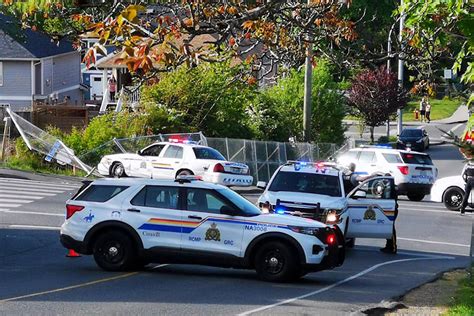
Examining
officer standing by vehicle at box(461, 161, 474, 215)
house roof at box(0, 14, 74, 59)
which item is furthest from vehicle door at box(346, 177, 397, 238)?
house roof at box(0, 14, 74, 59)

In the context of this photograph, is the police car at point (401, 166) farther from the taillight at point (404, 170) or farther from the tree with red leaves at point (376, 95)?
the tree with red leaves at point (376, 95)

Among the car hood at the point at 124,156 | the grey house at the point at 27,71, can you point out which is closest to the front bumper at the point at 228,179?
the car hood at the point at 124,156

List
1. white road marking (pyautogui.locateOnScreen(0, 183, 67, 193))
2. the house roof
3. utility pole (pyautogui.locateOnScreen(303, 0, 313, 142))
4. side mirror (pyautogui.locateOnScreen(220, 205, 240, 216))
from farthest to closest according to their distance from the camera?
the house roof → utility pole (pyautogui.locateOnScreen(303, 0, 313, 142)) → white road marking (pyautogui.locateOnScreen(0, 183, 67, 193)) → side mirror (pyautogui.locateOnScreen(220, 205, 240, 216))

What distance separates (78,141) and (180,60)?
2470 centimetres

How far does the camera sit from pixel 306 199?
20391 mm

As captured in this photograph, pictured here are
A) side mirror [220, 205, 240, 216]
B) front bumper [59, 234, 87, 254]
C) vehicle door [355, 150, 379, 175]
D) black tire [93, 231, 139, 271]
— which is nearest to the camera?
side mirror [220, 205, 240, 216]

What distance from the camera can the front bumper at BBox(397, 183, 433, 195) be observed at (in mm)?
35125

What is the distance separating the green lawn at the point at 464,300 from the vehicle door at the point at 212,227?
3.63 meters

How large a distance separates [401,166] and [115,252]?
20.3m

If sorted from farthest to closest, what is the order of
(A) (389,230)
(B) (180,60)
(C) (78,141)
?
(C) (78,141) < (A) (389,230) < (B) (180,60)

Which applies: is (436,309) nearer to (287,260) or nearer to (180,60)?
(287,260)

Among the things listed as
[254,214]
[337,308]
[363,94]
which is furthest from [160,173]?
[363,94]

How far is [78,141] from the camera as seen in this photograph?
123 ft

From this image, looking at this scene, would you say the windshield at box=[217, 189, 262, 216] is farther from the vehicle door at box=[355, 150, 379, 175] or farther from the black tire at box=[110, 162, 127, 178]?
the vehicle door at box=[355, 150, 379, 175]
